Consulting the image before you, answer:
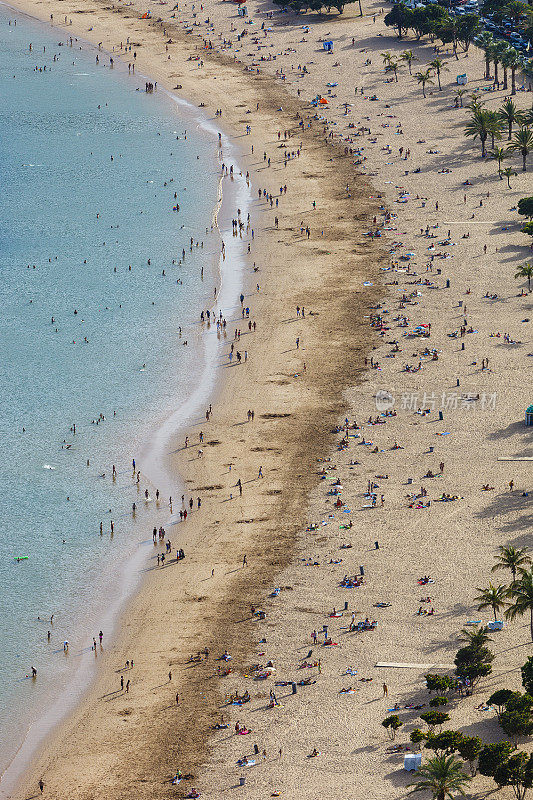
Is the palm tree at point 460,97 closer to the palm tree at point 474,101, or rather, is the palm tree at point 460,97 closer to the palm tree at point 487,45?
the palm tree at point 474,101

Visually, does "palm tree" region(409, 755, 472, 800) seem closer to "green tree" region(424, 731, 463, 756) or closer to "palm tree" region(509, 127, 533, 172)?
"green tree" region(424, 731, 463, 756)

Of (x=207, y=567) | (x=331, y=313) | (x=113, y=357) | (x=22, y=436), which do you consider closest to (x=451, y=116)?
(x=331, y=313)

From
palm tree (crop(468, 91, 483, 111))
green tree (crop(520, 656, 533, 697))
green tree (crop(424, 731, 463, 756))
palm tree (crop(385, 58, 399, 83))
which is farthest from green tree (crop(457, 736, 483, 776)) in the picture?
palm tree (crop(385, 58, 399, 83))

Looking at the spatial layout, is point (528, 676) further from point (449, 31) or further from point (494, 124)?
point (449, 31)

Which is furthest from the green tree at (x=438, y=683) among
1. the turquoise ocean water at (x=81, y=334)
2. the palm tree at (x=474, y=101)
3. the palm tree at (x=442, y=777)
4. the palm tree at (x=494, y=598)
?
the palm tree at (x=474, y=101)

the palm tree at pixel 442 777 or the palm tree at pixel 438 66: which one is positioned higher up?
the palm tree at pixel 438 66

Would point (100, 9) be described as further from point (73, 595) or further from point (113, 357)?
point (73, 595)
